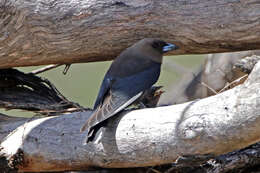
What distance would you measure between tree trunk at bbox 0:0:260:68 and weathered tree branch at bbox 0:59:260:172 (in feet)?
1.91

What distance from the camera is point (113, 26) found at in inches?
165

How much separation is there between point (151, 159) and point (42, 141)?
3.08 ft

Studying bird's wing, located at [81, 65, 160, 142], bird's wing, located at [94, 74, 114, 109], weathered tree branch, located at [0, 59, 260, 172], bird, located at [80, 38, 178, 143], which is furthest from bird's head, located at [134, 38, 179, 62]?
weathered tree branch, located at [0, 59, 260, 172]

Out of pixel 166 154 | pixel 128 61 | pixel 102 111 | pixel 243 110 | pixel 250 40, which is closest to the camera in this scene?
pixel 243 110

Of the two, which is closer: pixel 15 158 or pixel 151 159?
pixel 151 159

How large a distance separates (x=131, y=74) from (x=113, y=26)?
1.35 feet

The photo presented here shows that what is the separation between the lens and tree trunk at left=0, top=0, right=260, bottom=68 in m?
4.02

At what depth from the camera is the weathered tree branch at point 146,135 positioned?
3189 mm

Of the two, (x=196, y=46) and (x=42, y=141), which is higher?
(x=196, y=46)

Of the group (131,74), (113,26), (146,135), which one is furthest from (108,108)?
(113,26)

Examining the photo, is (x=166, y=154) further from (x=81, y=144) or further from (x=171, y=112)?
(x=81, y=144)

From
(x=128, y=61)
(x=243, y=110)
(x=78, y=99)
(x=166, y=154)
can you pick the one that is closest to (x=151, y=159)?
(x=166, y=154)

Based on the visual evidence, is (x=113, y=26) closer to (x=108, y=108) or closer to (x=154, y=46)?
(x=154, y=46)

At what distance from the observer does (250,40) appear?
13.3ft
